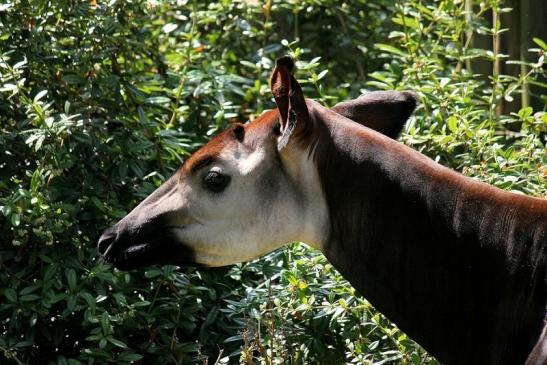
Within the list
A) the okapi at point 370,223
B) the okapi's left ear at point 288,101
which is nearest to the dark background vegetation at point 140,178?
the okapi at point 370,223

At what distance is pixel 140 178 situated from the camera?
194 inches

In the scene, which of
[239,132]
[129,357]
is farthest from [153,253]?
[129,357]

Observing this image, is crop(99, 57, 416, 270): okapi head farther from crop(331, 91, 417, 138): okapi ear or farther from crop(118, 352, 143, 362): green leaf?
crop(118, 352, 143, 362): green leaf

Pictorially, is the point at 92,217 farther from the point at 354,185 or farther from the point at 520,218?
the point at 520,218

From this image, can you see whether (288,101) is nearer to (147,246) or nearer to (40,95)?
(147,246)

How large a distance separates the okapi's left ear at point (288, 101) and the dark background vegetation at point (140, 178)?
0.89 metres

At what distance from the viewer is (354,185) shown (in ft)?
11.1

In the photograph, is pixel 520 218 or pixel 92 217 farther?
pixel 92 217

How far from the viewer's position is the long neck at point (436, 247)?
3.16m

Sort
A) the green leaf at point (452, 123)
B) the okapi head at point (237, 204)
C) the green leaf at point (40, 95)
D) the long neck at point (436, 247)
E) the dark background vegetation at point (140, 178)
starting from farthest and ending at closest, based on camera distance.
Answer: the green leaf at point (452, 123), the green leaf at point (40, 95), the dark background vegetation at point (140, 178), the okapi head at point (237, 204), the long neck at point (436, 247)

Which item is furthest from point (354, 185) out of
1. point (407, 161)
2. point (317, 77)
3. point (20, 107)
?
point (20, 107)

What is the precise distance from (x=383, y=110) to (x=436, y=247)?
698 mm

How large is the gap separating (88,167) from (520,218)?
2266mm

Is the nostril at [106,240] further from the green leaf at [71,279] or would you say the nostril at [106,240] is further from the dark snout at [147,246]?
the green leaf at [71,279]
